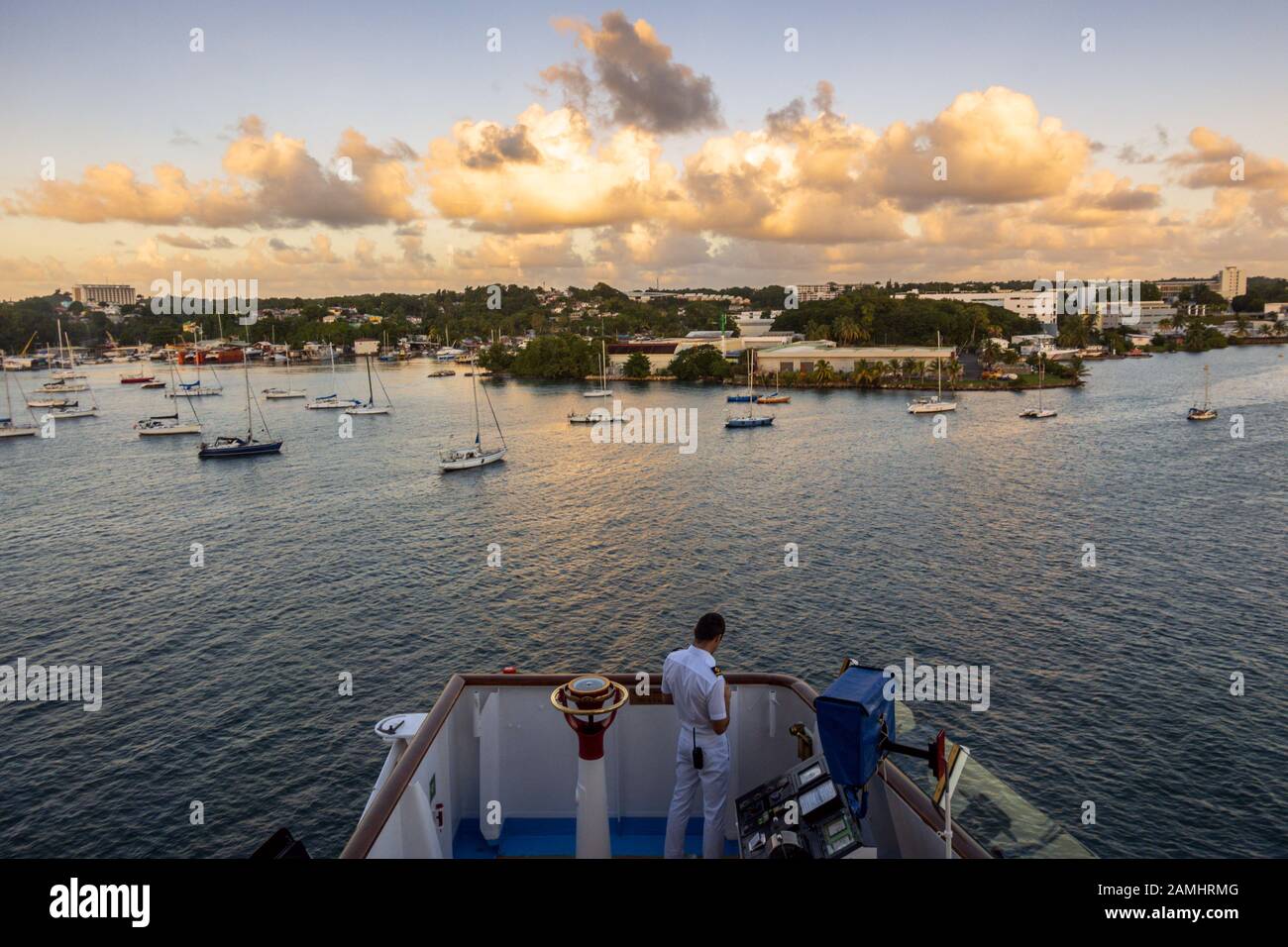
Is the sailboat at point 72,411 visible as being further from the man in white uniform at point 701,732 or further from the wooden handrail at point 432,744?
the man in white uniform at point 701,732

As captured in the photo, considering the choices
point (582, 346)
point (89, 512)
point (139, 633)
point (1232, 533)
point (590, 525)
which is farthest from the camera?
point (582, 346)

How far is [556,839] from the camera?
6.32 metres

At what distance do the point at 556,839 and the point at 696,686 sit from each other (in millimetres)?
2241

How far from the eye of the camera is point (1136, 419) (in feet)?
221

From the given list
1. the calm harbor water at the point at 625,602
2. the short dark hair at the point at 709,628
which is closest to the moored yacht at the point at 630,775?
the short dark hair at the point at 709,628

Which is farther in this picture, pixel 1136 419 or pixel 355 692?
pixel 1136 419

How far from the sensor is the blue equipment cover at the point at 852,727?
4156mm

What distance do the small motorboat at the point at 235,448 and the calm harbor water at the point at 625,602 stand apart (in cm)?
104

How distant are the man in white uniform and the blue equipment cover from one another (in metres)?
0.86

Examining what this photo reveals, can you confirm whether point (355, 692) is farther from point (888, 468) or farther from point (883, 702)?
point (888, 468)

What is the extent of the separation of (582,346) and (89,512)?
78.3 meters

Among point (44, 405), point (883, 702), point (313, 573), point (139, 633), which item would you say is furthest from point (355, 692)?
point (44, 405)

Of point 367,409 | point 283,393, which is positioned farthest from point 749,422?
point 283,393

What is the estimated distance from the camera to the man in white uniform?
4988 mm
